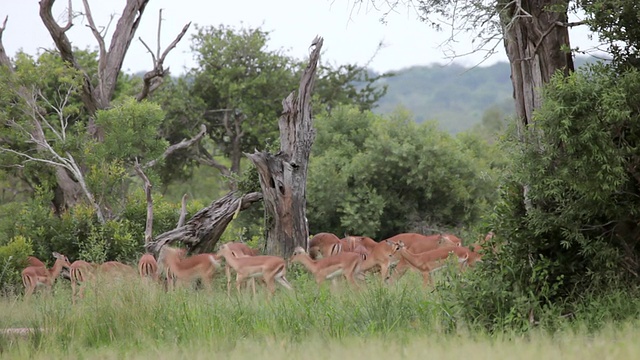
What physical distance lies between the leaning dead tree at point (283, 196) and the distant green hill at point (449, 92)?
118 metres

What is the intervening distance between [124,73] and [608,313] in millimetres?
25173

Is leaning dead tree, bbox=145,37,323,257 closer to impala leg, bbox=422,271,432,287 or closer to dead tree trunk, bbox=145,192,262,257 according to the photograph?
dead tree trunk, bbox=145,192,262,257

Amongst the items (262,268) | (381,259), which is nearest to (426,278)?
(381,259)

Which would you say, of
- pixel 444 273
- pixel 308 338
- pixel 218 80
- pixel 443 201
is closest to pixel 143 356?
pixel 308 338

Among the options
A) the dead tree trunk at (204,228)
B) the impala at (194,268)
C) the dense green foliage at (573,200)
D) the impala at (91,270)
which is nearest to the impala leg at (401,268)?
the impala at (194,268)

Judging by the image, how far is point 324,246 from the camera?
1452cm

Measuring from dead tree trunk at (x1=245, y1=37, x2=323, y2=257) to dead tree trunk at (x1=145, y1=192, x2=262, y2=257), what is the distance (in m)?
0.71

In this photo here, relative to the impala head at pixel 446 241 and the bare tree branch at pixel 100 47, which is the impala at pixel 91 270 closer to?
the impala head at pixel 446 241

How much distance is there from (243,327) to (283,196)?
5.78m

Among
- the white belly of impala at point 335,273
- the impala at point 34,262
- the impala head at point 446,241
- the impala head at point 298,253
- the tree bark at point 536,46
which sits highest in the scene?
the tree bark at point 536,46

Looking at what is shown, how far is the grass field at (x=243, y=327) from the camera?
660cm

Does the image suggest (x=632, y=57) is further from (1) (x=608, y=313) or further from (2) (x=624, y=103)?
(1) (x=608, y=313)

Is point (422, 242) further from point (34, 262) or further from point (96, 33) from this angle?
point (96, 33)

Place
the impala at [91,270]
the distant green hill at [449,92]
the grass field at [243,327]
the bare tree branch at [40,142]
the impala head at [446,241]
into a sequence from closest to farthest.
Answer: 1. the grass field at [243,327]
2. the impala at [91,270]
3. the impala head at [446,241]
4. the bare tree branch at [40,142]
5. the distant green hill at [449,92]
